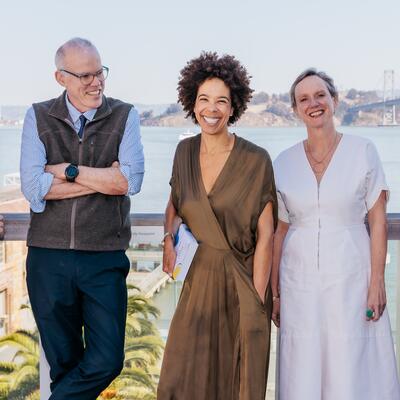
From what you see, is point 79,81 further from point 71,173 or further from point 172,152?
point 172,152

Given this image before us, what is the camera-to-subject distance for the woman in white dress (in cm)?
241

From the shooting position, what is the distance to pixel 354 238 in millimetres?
2420

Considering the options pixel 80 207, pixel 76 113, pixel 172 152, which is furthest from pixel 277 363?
pixel 172 152

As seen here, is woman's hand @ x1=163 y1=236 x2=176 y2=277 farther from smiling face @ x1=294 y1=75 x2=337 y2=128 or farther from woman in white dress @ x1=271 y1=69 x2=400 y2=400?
smiling face @ x1=294 y1=75 x2=337 y2=128

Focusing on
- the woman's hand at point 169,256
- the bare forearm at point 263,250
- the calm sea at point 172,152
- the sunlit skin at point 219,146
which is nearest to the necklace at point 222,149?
the sunlit skin at point 219,146

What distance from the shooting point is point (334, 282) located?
2420mm

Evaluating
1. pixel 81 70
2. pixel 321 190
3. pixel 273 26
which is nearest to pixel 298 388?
pixel 321 190

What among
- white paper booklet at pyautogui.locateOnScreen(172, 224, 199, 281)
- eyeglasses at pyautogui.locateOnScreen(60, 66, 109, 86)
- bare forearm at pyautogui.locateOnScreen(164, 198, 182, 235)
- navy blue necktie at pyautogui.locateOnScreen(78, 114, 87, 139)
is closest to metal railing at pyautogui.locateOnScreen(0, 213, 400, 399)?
bare forearm at pyautogui.locateOnScreen(164, 198, 182, 235)

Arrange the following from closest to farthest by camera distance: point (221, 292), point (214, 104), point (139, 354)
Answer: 1. point (214, 104)
2. point (221, 292)
3. point (139, 354)

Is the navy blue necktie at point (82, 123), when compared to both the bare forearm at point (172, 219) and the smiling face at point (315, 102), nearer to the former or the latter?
the bare forearm at point (172, 219)

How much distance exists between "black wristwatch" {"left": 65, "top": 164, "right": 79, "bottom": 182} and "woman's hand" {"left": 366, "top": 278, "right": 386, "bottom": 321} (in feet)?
3.50

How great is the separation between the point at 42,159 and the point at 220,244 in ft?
2.19

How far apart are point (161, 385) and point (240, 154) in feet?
2.76

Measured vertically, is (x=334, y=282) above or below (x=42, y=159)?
below
